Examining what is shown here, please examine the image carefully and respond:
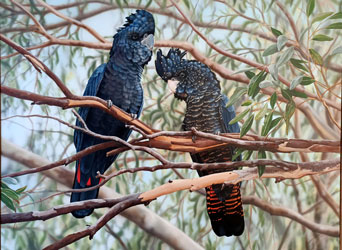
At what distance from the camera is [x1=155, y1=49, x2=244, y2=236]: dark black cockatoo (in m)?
1.43

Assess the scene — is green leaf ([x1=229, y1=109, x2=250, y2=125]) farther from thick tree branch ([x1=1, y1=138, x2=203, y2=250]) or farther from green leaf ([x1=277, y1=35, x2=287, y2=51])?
thick tree branch ([x1=1, y1=138, x2=203, y2=250])

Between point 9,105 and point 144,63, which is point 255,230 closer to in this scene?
point 144,63

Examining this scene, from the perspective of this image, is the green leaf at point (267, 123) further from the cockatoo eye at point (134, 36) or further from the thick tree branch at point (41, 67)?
the thick tree branch at point (41, 67)

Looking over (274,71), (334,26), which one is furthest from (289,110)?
(334,26)

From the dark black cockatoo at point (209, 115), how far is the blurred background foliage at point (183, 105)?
3cm

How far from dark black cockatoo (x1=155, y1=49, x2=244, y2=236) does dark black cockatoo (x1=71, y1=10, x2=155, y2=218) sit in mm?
96

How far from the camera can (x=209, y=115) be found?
1443 mm

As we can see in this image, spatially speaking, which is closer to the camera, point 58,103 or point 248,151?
point 58,103

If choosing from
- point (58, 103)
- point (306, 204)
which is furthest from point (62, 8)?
point (306, 204)

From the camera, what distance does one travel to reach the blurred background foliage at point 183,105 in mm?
1325

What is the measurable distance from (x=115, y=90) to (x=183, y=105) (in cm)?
27

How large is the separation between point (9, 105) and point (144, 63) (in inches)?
19.9

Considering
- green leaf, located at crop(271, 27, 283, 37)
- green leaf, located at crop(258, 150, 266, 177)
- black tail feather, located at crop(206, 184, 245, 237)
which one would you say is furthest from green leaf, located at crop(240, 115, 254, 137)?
green leaf, located at crop(271, 27, 283, 37)

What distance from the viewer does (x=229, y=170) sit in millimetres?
1450
